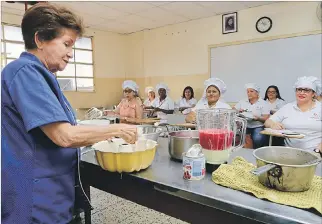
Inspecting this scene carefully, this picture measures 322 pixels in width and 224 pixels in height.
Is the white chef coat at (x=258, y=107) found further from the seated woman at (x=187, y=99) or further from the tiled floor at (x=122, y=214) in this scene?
the tiled floor at (x=122, y=214)

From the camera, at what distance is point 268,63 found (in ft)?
15.6

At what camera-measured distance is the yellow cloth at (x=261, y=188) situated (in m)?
0.70

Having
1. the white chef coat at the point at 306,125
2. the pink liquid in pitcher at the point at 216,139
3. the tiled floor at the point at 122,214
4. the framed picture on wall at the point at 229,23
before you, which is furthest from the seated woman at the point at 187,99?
the pink liquid in pitcher at the point at 216,139

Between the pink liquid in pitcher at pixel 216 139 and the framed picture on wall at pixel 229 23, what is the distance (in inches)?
182

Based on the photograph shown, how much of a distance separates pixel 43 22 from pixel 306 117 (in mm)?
2595

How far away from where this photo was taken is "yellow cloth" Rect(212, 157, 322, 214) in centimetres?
70

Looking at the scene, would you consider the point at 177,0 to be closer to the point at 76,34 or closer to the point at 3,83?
the point at 76,34

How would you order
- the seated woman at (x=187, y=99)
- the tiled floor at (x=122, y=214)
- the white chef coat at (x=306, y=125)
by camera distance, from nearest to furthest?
1. the tiled floor at (x=122, y=214)
2. the white chef coat at (x=306, y=125)
3. the seated woman at (x=187, y=99)

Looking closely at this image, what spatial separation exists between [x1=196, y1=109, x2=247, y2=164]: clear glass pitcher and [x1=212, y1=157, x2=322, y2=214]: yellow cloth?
0.06 metres

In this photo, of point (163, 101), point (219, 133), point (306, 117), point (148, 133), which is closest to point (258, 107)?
point (306, 117)

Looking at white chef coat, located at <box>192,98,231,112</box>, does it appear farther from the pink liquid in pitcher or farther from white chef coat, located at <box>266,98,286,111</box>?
the pink liquid in pitcher

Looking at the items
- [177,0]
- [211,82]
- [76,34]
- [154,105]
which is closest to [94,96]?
[154,105]

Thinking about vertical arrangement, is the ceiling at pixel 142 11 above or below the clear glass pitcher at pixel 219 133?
above

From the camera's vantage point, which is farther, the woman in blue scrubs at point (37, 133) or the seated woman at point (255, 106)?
the seated woman at point (255, 106)
